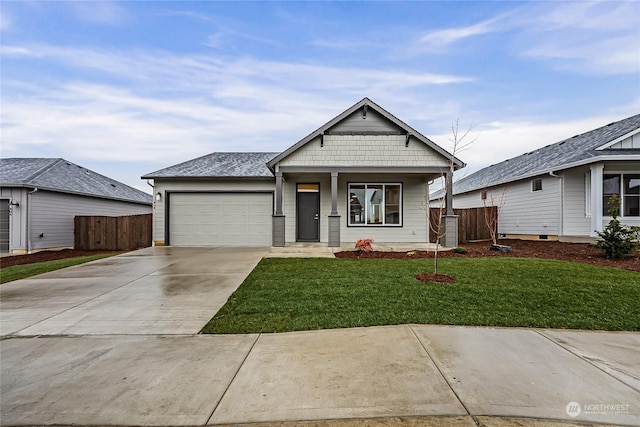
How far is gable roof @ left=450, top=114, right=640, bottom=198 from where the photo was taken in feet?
37.7

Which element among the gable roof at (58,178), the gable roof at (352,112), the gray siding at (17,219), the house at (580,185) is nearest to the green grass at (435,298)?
the gable roof at (352,112)

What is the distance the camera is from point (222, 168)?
14523 millimetres

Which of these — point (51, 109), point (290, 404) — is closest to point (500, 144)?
point (290, 404)

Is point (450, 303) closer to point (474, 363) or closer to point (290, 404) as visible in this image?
point (474, 363)

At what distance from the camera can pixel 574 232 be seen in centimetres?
1247

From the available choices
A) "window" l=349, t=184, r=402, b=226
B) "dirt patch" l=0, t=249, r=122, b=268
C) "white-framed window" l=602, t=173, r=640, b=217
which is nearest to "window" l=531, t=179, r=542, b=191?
"white-framed window" l=602, t=173, r=640, b=217

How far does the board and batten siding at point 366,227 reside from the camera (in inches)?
523

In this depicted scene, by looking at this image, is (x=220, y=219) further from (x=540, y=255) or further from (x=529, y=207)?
(x=529, y=207)

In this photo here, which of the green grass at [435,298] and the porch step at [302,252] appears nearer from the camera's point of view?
the green grass at [435,298]

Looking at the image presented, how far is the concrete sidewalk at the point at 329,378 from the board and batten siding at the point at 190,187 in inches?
399

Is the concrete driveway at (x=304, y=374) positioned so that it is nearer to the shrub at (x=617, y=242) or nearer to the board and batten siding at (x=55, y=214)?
the shrub at (x=617, y=242)

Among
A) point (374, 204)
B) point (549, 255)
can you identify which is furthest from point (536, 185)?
point (374, 204)

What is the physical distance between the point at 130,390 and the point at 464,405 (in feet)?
8.90

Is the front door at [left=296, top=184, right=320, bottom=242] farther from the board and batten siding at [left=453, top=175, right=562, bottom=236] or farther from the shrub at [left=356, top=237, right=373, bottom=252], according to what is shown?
the board and batten siding at [left=453, top=175, right=562, bottom=236]
